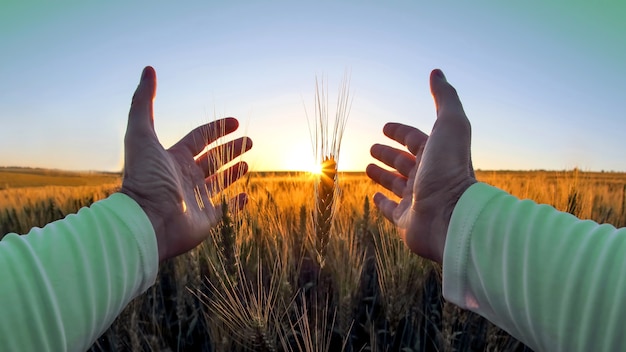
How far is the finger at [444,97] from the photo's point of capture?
162cm

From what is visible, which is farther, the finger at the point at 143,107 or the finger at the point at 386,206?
the finger at the point at 386,206

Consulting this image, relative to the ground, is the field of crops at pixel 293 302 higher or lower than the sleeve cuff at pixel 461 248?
lower

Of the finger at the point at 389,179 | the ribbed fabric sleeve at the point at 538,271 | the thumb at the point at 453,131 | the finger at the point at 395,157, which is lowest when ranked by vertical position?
the ribbed fabric sleeve at the point at 538,271

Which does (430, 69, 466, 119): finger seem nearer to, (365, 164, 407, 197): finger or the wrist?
Result: (365, 164, 407, 197): finger

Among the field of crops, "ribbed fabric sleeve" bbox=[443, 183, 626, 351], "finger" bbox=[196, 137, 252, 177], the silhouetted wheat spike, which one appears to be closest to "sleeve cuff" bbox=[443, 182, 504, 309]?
"ribbed fabric sleeve" bbox=[443, 183, 626, 351]

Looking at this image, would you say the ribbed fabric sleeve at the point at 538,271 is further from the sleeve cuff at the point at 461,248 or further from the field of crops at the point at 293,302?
the field of crops at the point at 293,302

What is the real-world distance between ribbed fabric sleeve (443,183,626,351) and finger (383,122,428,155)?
73 centimetres

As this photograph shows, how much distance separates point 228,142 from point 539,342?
5.42ft

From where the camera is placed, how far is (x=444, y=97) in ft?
5.63

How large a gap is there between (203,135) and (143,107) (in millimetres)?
472

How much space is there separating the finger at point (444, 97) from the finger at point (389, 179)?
53 centimetres

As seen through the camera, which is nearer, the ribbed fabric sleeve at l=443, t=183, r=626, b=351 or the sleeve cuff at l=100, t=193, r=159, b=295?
the ribbed fabric sleeve at l=443, t=183, r=626, b=351

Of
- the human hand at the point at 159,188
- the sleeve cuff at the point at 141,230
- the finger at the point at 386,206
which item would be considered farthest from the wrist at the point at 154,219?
the finger at the point at 386,206

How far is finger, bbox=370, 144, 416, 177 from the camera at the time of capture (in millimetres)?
2123
